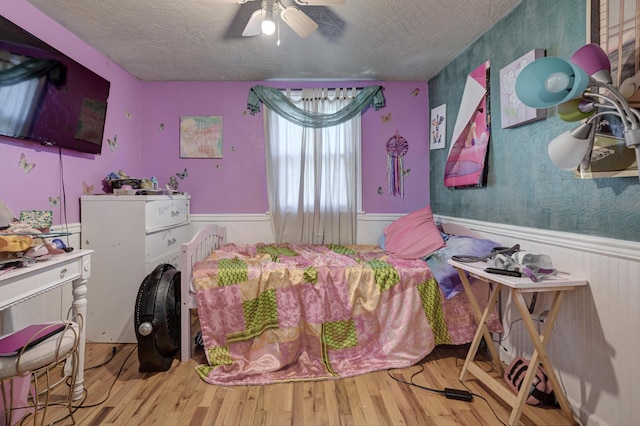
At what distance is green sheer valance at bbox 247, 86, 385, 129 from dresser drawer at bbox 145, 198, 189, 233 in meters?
1.25

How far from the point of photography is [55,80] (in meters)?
2.17

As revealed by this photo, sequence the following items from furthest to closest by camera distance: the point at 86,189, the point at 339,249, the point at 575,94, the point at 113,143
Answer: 1. the point at 339,249
2. the point at 113,143
3. the point at 86,189
4. the point at 575,94

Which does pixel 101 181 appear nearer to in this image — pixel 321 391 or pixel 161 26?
pixel 161 26

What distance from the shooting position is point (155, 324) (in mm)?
2047

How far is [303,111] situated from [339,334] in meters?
2.18

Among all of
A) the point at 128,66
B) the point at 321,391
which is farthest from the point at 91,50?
the point at 321,391

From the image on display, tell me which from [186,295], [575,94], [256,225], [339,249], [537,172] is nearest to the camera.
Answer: [575,94]

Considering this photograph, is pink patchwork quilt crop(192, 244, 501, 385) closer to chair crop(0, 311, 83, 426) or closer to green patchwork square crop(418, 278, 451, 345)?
green patchwork square crop(418, 278, 451, 345)

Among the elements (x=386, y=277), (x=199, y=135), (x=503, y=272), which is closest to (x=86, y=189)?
(x=199, y=135)

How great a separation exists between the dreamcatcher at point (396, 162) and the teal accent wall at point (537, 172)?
2.32 feet

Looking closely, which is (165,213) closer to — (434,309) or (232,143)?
(232,143)

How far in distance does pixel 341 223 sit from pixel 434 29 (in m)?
1.89

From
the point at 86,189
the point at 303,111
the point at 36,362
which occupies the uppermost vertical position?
the point at 303,111

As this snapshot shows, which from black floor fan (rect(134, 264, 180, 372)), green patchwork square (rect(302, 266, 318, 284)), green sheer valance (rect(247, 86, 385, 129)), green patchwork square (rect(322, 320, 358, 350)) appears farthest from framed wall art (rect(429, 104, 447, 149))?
black floor fan (rect(134, 264, 180, 372))
